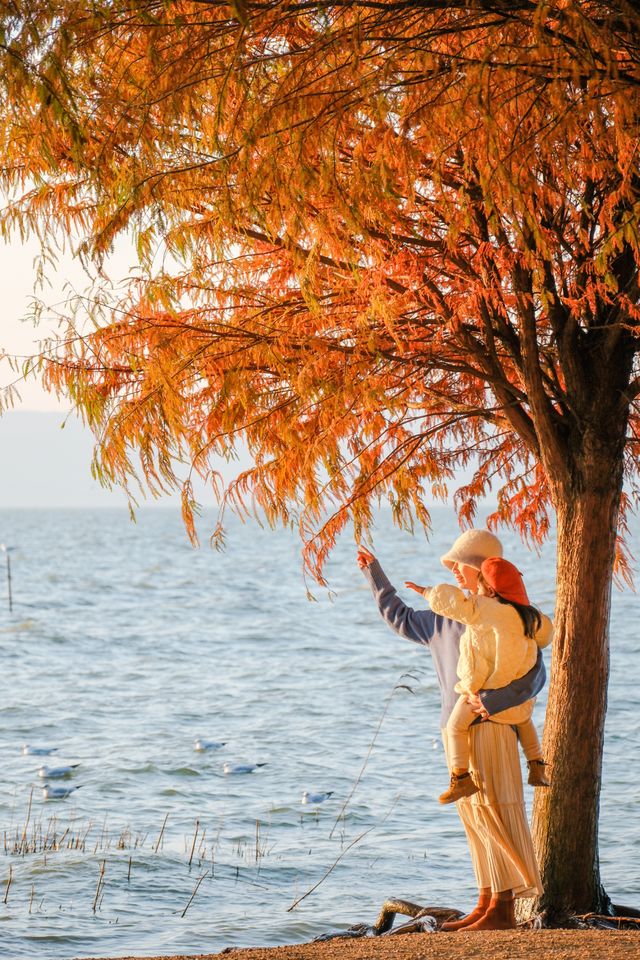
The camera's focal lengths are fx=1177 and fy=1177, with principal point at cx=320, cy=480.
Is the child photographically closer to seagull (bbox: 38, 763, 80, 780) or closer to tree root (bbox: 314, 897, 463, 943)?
tree root (bbox: 314, 897, 463, 943)

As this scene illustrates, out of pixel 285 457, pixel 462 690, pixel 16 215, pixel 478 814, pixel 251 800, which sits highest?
pixel 16 215

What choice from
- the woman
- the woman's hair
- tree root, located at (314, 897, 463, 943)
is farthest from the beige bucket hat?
tree root, located at (314, 897, 463, 943)

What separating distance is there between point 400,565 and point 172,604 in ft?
87.2

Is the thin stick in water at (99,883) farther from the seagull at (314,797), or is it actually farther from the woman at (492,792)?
the woman at (492,792)

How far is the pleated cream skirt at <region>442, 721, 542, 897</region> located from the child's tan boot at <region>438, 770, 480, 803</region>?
0.38 ft

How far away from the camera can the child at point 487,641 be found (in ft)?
17.9

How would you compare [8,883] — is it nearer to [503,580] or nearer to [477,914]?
[477,914]

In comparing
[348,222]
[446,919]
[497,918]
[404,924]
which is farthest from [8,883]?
[348,222]

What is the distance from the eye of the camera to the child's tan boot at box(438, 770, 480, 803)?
551cm

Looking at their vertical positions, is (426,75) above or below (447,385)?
above

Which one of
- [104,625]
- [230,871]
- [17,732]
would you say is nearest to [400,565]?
[104,625]

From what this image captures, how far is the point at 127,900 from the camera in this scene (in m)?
9.18

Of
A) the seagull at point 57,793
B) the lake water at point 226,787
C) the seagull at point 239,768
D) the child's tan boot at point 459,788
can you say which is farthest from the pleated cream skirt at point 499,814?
the seagull at point 239,768

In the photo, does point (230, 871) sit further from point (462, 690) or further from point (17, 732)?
point (17, 732)
